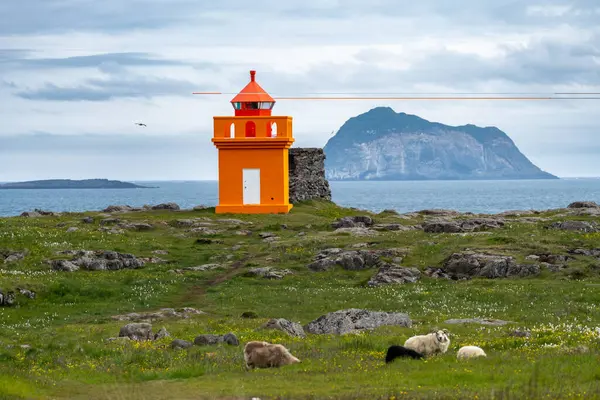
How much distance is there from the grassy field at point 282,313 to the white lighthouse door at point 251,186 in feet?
16.7

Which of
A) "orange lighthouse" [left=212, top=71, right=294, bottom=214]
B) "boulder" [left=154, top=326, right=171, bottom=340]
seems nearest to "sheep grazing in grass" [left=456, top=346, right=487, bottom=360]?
"boulder" [left=154, top=326, right=171, bottom=340]

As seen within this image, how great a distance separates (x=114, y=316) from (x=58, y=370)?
1412 cm

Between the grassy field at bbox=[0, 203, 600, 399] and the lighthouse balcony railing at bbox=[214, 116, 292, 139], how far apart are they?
7.69 metres

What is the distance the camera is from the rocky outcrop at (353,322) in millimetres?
31234

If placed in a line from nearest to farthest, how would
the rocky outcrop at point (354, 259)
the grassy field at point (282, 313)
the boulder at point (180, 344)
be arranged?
the grassy field at point (282, 313) → the boulder at point (180, 344) → the rocky outcrop at point (354, 259)

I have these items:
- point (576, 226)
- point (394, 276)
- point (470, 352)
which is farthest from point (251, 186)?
point (470, 352)

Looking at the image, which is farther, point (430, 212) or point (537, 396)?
point (430, 212)

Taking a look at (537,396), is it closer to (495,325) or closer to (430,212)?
(495,325)

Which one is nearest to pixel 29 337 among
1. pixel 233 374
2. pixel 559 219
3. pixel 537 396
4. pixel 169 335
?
pixel 169 335

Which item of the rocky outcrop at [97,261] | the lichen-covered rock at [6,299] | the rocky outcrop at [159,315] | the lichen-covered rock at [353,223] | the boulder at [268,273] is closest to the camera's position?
the rocky outcrop at [159,315]

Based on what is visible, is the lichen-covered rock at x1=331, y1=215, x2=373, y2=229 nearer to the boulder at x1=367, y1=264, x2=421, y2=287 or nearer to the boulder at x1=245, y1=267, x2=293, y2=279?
the boulder at x1=245, y1=267, x2=293, y2=279

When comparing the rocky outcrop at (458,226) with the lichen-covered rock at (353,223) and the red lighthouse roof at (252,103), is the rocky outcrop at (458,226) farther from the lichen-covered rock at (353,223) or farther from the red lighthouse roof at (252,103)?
the red lighthouse roof at (252,103)

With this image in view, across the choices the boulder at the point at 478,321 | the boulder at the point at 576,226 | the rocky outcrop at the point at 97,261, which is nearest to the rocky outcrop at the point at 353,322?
the boulder at the point at 478,321

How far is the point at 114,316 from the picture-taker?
119 feet
